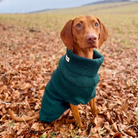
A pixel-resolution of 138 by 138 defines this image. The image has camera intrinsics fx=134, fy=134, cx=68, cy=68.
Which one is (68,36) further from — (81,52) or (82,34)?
(81,52)

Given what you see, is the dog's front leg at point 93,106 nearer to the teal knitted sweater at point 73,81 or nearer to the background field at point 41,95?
the background field at point 41,95

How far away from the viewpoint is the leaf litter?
2.69 metres

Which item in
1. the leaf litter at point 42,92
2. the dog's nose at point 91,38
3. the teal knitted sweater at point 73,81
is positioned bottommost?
the leaf litter at point 42,92

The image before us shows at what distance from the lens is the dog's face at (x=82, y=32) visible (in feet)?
7.26

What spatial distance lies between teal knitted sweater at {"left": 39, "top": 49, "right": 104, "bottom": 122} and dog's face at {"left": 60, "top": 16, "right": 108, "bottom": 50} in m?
0.21

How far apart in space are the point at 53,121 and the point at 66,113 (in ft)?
1.25

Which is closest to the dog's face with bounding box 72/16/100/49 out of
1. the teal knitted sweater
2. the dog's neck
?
the dog's neck

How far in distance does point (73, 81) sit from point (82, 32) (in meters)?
0.85

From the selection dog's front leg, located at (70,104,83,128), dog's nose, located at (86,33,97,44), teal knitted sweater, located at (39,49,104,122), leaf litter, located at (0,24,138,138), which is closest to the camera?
dog's nose, located at (86,33,97,44)

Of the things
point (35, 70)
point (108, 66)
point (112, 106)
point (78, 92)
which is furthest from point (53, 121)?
point (108, 66)

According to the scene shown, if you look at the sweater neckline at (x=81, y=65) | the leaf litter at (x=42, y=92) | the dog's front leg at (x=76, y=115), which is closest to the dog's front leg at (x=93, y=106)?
the leaf litter at (x=42, y=92)

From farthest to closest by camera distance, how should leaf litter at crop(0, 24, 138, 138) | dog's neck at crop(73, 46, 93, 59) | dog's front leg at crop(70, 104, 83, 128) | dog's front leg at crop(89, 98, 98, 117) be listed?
dog's front leg at crop(89, 98, 98, 117) → leaf litter at crop(0, 24, 138, 138) → dog's front leg at crop(70, 104, 83, 128) → dog's neck at crop(73, 46, 93, 59)

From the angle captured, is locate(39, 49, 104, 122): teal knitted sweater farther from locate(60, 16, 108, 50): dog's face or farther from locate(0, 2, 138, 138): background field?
locate(0, 2, 138, 138): background field

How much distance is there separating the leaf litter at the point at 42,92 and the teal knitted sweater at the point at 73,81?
59 cm
